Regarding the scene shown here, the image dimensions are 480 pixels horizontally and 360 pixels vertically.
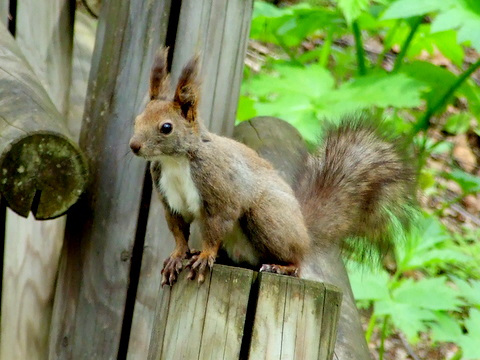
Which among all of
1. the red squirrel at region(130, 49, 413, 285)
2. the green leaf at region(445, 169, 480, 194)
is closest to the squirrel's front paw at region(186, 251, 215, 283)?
the red squirrel at region(130, 49, 413, 285)

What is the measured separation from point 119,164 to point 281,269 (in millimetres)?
544

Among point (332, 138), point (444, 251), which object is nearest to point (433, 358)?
point (444, 251)

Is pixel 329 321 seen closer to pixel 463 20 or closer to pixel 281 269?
pixel 281 269

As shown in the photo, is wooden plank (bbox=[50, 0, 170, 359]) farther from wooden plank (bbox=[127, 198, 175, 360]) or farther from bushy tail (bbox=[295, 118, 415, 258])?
bushy tail (bbox=[295, 118, 415, 258])

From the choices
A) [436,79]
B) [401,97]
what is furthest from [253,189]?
[436,79]

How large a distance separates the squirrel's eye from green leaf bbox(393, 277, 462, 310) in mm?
1179

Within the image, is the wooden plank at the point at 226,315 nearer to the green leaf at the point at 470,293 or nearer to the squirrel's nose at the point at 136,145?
the squirrel's nose at the point at 136,145

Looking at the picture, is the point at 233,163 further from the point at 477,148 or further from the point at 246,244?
the point at 477,148

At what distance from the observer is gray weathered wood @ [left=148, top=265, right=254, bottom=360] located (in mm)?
1425

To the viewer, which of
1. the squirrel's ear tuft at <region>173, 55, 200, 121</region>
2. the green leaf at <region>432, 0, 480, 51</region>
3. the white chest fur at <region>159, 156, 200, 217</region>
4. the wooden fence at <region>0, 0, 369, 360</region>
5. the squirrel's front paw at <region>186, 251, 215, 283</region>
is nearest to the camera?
the squirrel's front paw at <region>186, 251, 215, 283</region>

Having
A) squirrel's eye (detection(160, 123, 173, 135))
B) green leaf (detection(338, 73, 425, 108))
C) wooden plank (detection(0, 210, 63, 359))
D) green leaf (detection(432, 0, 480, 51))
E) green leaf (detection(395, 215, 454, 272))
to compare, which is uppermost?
green leaf (detection(432, 0, 480, 51))

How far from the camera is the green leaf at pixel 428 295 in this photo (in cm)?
253

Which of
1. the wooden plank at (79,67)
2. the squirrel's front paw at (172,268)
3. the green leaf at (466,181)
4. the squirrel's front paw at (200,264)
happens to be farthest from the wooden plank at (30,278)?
the green leaf at (466,181)

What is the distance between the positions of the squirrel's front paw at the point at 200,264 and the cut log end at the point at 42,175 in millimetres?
390
